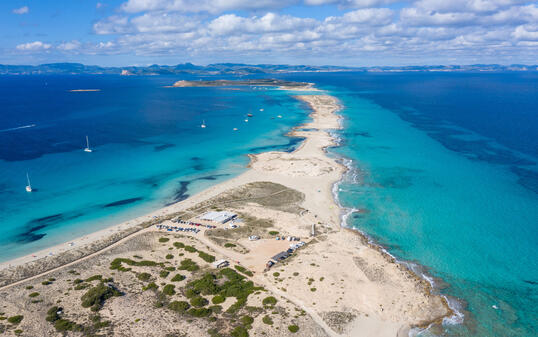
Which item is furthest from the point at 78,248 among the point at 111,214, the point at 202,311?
the point at 202,311

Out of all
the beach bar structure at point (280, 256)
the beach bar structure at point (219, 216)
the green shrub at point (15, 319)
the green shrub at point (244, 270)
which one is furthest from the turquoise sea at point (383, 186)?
the green shrub at point (244, 270)

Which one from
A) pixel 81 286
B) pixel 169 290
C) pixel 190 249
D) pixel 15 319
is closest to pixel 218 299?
pixel 169 290

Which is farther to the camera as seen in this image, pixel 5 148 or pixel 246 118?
pixel 246 118

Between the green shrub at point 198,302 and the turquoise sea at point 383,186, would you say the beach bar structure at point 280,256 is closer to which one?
the green shrub at point 198,302

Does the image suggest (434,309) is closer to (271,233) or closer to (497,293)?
(497,293)

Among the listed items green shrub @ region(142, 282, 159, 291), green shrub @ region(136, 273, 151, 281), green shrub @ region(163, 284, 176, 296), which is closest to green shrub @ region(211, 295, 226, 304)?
green shrub @ region(163, 284, 176, 296)
